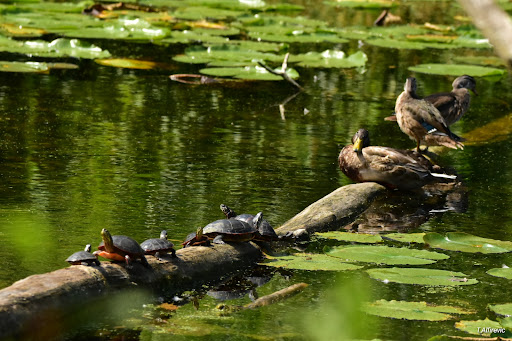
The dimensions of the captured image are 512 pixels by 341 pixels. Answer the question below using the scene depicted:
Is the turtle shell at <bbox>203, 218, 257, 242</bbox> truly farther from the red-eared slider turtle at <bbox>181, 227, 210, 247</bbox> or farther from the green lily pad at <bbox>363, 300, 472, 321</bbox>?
the green lily pad at <bbox>363, 300, 472, 321</bbox>

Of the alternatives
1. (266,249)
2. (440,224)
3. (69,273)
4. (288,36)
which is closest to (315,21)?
(288,36)

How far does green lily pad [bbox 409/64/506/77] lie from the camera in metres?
11.2

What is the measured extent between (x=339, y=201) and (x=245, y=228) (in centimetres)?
138

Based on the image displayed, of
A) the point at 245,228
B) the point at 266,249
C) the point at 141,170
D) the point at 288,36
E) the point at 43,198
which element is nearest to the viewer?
the point at 245,228

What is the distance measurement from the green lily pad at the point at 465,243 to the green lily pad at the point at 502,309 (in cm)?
98

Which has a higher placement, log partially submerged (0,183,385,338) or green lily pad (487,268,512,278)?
log partially submerged (0,183,385,338)

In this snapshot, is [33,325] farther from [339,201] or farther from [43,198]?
[339,201]

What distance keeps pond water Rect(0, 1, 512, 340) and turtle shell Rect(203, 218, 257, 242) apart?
320 mm

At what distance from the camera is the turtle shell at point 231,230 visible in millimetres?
4441

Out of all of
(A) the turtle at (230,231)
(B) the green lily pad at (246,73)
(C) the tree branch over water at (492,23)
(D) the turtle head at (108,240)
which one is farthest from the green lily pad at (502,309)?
(B) the green lily pad at (246,73)

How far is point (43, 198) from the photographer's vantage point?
18.6ft

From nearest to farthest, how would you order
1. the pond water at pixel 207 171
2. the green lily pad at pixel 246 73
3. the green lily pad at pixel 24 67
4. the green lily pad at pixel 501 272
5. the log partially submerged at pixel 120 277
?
the log partially submerged at pixel 120 277
the pond water at pixel 207 171
the green lily pad at pixel 501 272
the green lily pad at pixel 24 67
the green lily pad at pixel 246 73

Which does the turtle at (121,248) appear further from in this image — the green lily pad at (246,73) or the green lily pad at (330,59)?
the green lily pad at (330,59)

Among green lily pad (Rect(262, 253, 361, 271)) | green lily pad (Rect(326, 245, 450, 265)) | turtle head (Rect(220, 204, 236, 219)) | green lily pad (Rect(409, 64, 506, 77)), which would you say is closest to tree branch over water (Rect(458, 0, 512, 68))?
green lily pad (Rect(262, 253, 361, 271))
